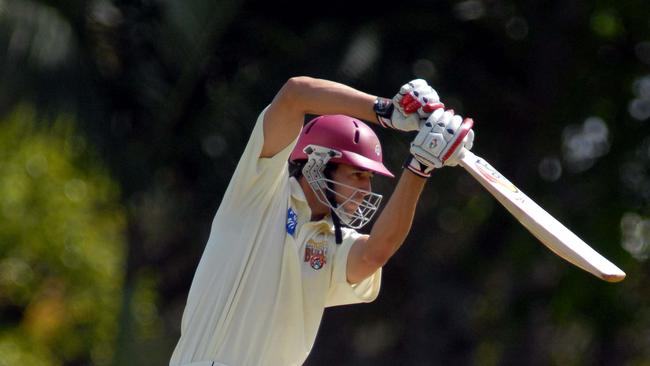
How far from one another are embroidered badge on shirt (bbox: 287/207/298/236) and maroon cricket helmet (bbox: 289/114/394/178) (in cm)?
32

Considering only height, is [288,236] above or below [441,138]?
below

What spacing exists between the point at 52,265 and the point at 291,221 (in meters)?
13.3

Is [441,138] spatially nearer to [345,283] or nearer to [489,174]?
[489,174]

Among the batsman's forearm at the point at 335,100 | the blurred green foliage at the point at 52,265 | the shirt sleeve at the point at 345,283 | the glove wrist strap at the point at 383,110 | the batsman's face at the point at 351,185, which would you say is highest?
the glove wrist strap at the point at 383,110

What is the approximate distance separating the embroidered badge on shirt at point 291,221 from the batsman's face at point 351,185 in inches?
8.3

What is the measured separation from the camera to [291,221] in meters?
5.38

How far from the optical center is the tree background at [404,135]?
1206 centimetres

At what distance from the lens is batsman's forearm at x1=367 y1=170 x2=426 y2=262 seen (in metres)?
5.22

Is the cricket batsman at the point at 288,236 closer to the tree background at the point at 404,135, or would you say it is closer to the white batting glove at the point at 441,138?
the white batting glove at the point at 441,138

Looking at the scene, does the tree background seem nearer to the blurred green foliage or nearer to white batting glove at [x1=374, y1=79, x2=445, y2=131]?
the blurred green foliage

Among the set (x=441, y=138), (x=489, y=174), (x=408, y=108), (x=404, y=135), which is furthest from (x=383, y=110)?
(x=404, y=135)

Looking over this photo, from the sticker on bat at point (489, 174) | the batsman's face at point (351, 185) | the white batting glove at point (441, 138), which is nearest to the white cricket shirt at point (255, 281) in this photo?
the batsman's face at point (351, 185)

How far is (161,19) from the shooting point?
12023 millimetres

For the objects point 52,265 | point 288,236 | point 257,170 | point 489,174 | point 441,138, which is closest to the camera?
point 441,138
